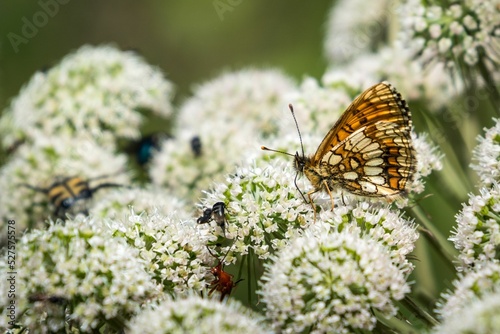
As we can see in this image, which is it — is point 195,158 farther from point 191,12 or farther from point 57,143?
point 191,12

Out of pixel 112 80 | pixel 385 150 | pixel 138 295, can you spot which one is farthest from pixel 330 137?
pixel 112 80

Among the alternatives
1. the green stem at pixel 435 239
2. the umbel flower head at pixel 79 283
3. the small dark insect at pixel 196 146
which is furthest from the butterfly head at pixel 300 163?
the small dark insect at pixel 196 146

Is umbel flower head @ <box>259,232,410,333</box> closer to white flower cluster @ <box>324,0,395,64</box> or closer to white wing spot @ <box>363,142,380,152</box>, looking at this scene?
white wing spot @ <box>363,142,380,152</box>

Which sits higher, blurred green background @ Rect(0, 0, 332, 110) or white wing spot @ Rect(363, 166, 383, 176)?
blurred green background @ Rect(0, 0, 332, 110)

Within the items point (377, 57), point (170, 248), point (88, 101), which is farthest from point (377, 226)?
point (88, 101)

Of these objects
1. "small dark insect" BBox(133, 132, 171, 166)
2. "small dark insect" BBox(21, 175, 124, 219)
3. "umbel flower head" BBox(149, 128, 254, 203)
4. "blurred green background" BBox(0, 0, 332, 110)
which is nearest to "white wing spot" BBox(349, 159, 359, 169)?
"umbel flower head" BBox(149, 128, 254, 203)
